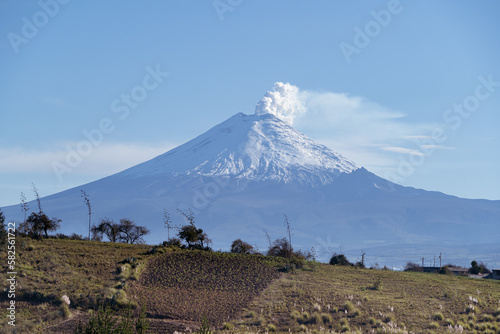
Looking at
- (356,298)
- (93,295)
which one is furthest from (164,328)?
(356,298)

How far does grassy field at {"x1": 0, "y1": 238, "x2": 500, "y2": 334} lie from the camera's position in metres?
41.8

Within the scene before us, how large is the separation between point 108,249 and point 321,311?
22177 mm

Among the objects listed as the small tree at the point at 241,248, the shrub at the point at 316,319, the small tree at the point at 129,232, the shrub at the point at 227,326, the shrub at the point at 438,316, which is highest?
the small tree at the point at 129,232

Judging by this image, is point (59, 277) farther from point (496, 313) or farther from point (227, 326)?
point (496, 313)

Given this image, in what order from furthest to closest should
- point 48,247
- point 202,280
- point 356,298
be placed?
point 48,247
point 202,280
point 356,298

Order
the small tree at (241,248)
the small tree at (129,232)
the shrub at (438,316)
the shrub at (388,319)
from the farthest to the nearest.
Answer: the small tree at (129,232) < the small tree at (241,248) < the shrub at (438,316) < the shrub at (388,319)

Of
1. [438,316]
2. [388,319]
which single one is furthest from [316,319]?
[438,316]

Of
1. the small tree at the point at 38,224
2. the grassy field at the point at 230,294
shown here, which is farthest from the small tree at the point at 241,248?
the small tree at the point at 38,224

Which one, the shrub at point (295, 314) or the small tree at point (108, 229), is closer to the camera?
the shrub at point (295, 314)

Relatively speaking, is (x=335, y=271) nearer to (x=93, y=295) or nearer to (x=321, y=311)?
(x=321, y=311)

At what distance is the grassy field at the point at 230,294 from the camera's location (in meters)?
41.8

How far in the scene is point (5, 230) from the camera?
5159 centimetres

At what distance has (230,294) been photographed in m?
48.2

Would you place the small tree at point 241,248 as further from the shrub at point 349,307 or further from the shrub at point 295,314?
the shrub at point 295,314
